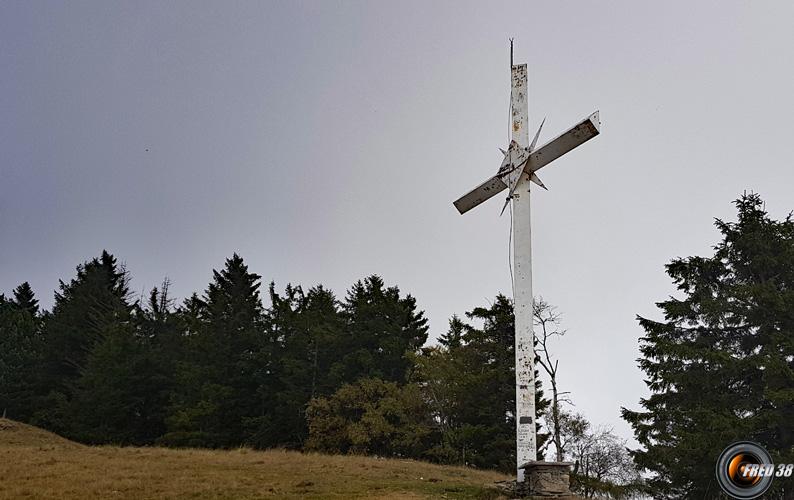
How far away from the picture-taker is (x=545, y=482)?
10.6m

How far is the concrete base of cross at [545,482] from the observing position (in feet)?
34.5

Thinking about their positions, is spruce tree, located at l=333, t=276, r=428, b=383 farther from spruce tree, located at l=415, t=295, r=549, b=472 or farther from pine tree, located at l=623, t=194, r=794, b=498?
pine tree, located at l=623, t=194, r=794, b=498

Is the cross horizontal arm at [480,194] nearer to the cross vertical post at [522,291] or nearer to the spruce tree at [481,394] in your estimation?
the cross vertical post at [522,291]

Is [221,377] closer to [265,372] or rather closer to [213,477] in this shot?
[265,372]

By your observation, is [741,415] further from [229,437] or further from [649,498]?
[229,437]

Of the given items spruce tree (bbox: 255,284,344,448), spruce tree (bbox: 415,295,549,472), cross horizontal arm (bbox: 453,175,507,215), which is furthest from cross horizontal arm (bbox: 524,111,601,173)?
spruce tree (bbox: 255,284,344,448)

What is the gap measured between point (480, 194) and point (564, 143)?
6.91 ft

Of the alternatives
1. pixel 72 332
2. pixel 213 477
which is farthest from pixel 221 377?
pixel 213 477

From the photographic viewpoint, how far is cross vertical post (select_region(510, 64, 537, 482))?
11.2m

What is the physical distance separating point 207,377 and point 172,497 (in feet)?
88.9

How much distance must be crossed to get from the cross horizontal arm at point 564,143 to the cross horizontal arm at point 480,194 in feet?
2.23

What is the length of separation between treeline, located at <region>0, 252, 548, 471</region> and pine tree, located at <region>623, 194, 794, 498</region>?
7985 mm

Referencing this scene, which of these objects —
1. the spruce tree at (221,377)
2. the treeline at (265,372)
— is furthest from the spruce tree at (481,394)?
the spruce tree at (221,377)

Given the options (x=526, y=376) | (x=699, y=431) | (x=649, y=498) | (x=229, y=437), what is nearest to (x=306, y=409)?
(x=229, y=437)
